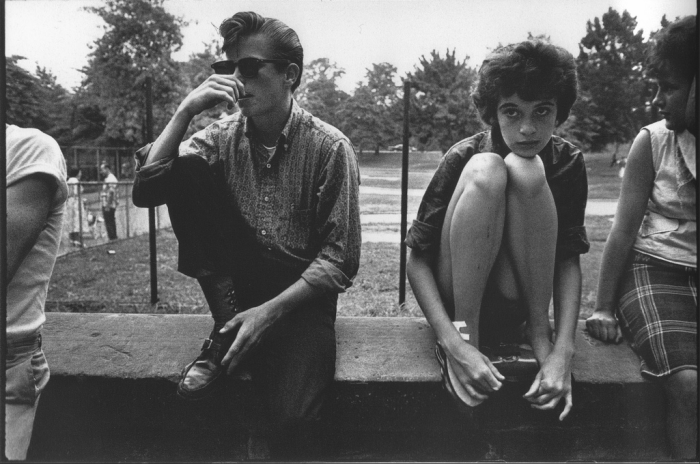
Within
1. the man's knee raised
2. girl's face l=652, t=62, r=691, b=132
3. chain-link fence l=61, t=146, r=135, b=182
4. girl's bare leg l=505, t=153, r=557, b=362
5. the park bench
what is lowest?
the park bench

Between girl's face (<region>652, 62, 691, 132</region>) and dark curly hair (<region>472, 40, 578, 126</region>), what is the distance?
295 millimetres

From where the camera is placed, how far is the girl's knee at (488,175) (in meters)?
1.72

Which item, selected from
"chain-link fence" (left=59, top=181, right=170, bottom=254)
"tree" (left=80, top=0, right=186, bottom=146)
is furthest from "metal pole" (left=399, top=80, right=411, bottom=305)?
"chain-link fence" (left=59, top=181, right=170, bottom=254)

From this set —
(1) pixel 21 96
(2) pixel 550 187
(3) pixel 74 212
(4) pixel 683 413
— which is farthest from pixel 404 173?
(3) pixel 74 212

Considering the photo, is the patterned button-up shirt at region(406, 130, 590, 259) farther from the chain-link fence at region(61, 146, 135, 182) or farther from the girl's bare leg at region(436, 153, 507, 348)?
the chain-link fence at region(61, 146, 135, 182)

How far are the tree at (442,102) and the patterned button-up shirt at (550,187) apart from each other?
0.42m

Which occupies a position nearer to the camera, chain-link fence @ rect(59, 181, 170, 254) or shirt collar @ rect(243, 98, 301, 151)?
shirt collar @ rect(243, 98, 301, 151)

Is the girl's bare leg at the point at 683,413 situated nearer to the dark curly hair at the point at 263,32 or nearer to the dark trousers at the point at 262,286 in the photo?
the dark trousers at the point at 262,286

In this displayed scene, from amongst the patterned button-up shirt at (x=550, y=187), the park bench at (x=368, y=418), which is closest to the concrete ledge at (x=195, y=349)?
the park bench at (x=368, y=418)

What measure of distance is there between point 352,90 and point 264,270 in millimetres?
904

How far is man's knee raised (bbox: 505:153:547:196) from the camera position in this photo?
1.73 meters

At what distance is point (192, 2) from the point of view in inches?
71.7

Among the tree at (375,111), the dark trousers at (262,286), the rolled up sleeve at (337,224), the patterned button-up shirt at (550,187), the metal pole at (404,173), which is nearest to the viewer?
the dark trousers at (262,286)

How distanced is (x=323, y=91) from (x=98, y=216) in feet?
22.8
